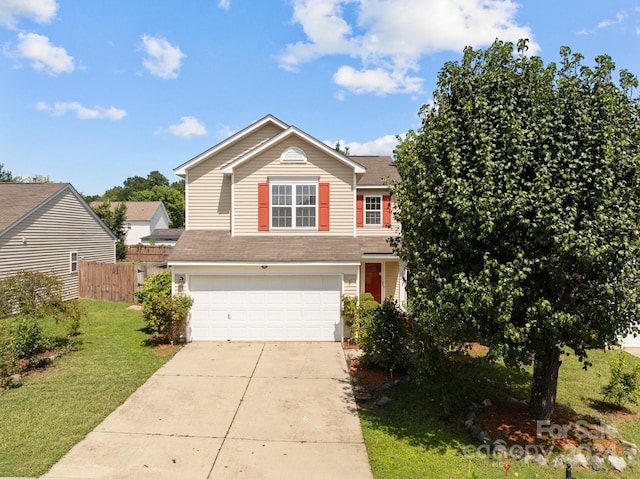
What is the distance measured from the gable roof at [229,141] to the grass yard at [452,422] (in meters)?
10.2

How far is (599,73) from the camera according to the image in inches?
228

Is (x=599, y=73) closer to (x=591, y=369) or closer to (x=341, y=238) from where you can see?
(x=591, y=369)

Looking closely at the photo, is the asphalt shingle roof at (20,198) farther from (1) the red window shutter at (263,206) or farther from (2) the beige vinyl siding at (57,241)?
(1) the red window shutter at (263,206)

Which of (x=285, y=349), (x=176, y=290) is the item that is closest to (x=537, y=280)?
(x=285, y=349)

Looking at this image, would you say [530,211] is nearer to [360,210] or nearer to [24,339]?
[360,210]

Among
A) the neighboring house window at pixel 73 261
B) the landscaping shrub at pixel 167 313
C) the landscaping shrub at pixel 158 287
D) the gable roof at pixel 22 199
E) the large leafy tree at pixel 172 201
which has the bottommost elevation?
the landscaping shrub at pixel 167 313

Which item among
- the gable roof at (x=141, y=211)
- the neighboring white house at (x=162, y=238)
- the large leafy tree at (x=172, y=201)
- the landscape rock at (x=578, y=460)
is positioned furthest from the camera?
the large leafy tree at (x=172, y=201)

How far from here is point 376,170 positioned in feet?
56.7

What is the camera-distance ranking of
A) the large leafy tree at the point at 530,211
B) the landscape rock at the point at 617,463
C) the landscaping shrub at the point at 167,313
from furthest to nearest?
the landscaping shrub at the point at 167,313
the landscape rock at the point at 617,463
the large leafy tree at the point at 530,211

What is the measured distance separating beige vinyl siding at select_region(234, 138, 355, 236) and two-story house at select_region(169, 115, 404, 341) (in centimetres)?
4

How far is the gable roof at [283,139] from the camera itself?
1357cm

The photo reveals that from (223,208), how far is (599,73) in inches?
463

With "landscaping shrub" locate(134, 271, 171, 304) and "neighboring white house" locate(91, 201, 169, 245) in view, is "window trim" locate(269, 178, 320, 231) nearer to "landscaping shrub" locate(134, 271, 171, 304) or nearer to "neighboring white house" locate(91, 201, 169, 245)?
"landscaping shrub" locate(134, 271, 171, 304)

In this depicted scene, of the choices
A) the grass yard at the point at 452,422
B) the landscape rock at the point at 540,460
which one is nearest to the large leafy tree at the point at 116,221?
the grass yard at the point at 452,422
